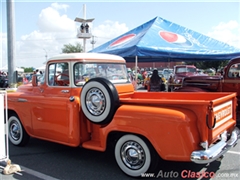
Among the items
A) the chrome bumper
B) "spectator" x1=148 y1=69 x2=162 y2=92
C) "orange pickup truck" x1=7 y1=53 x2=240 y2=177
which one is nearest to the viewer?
the chrome bumper

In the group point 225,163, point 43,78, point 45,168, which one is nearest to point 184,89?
point 225,163

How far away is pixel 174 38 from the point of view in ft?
28.6

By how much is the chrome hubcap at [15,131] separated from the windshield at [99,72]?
6.41ft

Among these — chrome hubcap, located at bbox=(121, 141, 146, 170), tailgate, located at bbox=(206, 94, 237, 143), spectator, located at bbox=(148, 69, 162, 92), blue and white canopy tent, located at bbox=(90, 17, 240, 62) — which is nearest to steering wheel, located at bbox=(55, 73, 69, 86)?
chrome hubcap, located at bbox=(121, 141, 146, 170)

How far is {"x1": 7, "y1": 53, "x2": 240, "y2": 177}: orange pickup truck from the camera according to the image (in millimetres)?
3229

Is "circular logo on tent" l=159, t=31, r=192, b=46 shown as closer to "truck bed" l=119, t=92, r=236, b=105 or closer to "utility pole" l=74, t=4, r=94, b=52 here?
"truck bed" l=119, t=92, r=236, b=105

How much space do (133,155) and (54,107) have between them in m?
1.69

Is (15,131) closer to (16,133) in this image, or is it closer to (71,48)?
(16,133)

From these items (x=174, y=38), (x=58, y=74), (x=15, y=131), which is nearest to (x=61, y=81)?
(x=58, y=74)

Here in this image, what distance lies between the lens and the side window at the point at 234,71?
→ 7242 mm

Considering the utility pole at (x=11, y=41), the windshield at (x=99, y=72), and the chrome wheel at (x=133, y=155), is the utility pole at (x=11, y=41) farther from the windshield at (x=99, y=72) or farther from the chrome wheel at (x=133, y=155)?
the chrome wheel at (x=133, y=155)

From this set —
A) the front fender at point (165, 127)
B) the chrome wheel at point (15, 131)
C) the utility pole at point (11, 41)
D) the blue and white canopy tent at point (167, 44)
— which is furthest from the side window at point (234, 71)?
the utility pole at point (11, 41)

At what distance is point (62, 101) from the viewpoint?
434 cm

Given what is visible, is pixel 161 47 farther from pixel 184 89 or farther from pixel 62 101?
pixel 62 101
